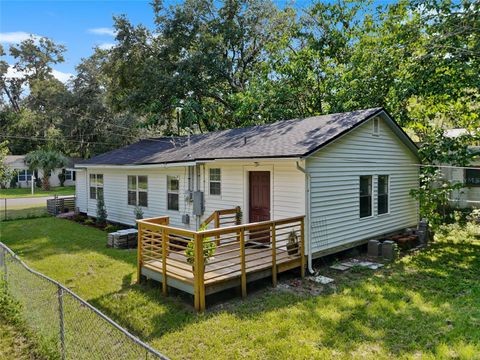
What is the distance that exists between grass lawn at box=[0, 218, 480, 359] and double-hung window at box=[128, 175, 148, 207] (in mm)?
4206

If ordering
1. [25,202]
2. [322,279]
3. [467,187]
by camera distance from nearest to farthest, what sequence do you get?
[322,279] < [467,187] < [25,202]

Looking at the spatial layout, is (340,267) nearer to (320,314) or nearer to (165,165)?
(320,314)

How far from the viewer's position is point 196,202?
10180 mm

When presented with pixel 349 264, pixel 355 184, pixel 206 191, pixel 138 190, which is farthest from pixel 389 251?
pixel 138 190

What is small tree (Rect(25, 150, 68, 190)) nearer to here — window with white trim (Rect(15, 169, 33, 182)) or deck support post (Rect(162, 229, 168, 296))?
window with white trim (Rect(15, 169, 33, 182))

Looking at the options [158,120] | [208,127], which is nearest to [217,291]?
[158,120]

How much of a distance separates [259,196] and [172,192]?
3887 mm

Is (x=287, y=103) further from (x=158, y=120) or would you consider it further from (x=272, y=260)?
(x=272, y=260)

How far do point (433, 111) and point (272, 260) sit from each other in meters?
10.3

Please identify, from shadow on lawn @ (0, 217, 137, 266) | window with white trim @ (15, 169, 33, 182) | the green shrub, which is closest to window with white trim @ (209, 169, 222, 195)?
shadow on lawn @ (0, 217, 137, 266)

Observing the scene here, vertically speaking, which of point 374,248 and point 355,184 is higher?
point 355,184

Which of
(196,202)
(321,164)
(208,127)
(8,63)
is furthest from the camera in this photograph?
(8,63)

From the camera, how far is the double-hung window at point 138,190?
13.1 m

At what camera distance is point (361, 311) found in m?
5.87
